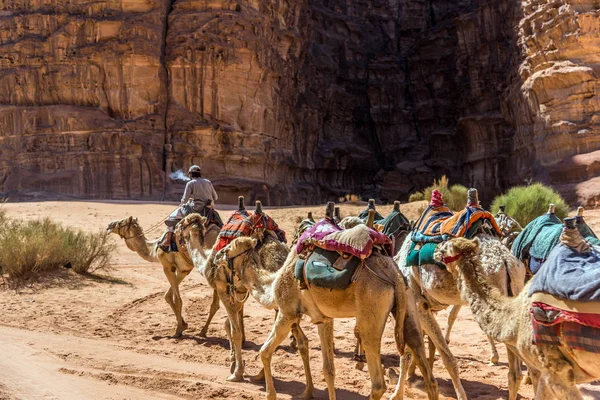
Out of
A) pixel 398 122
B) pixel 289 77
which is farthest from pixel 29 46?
pixel 398 122

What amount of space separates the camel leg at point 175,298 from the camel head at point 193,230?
142 cm

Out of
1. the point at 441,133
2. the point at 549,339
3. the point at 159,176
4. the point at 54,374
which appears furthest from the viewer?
the point at 441,133

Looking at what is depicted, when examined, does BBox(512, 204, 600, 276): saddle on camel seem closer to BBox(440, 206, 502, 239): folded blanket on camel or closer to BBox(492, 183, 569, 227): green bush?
BBox(440, 206, 502, 239): folded blanket on camel

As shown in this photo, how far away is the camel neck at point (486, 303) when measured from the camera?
14.4 feet

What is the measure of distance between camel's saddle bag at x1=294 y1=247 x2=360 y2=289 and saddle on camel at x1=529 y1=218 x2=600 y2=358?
5.27ft

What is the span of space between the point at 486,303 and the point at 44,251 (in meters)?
10.9

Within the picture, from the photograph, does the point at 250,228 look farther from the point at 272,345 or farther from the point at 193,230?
the point at 272,345

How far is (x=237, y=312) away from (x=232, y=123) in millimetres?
29519

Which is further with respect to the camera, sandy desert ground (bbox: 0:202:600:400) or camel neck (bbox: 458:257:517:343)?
sandy desert ground (bbox: 0:202:600:400)

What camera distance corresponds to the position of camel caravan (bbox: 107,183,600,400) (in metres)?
3.93

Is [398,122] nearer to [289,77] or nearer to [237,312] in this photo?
[289,77]

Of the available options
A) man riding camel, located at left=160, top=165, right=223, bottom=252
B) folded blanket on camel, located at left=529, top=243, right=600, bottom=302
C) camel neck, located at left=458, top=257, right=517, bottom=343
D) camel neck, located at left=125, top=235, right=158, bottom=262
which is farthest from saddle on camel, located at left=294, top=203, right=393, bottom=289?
camel neck, located at left=125, top=235, right=158, bottom=262

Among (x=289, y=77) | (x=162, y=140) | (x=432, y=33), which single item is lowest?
(x=162, y=140)

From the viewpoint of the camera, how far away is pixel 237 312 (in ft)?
24.8
